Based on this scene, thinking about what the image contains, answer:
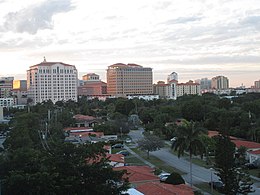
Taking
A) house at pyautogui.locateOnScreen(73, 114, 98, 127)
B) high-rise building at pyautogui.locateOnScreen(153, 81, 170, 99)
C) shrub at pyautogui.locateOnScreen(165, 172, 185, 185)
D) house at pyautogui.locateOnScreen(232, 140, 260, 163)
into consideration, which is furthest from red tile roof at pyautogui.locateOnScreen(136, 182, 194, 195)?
high-rise building at pyautogui.locateOnScreen(153, 81, 170, 99)

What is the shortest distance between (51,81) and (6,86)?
91.0 feet

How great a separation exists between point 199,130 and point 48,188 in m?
11.7

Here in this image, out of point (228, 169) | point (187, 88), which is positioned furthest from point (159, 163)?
point (187, 88)

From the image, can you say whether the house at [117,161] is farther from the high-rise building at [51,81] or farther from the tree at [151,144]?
the high-rise building at [51,81]

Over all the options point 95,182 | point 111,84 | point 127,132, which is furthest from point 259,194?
point 111,84

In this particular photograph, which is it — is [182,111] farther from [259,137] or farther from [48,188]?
[48,188]

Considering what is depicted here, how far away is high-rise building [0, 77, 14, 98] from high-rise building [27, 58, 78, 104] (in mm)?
8330

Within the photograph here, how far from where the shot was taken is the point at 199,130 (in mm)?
22328

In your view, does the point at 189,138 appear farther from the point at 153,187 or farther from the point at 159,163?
the point at 159,163

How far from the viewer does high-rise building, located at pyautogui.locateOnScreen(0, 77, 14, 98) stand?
126363mm

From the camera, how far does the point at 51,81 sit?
121 metres

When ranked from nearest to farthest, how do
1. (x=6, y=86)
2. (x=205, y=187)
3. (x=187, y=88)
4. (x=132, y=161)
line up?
(x=205, y=187), (x=132, y=161), (x=6, y=86), (x=187, y=88)

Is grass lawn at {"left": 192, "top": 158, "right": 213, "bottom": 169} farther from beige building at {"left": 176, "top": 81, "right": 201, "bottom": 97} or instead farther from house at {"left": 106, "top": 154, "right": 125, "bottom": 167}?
beige building at {"left": 176, "top": 81, "right": 201, "bottom": 97}

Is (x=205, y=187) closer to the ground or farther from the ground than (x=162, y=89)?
closer to the ground
